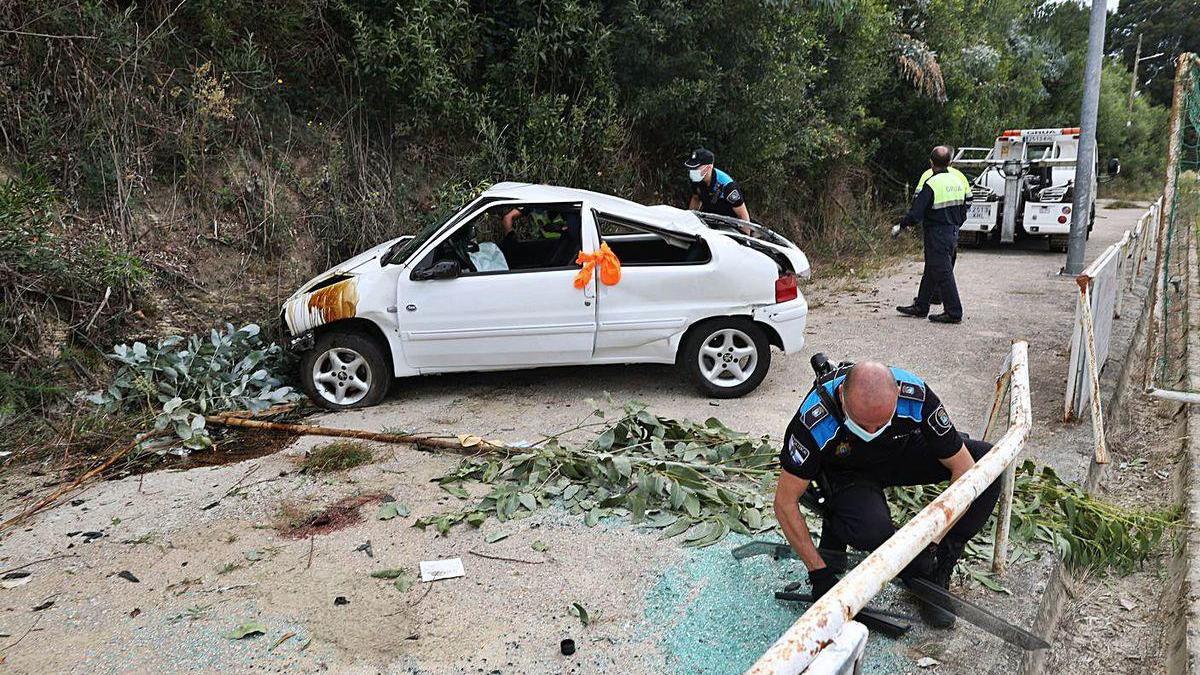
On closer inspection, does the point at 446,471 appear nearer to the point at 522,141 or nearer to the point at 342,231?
the point at 342,231

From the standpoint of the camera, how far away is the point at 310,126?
351 inches

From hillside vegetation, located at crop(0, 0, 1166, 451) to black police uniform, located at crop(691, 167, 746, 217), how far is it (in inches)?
81.7

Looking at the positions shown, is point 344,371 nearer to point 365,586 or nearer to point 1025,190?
point 365,586

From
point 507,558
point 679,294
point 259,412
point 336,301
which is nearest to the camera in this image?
point 507,558

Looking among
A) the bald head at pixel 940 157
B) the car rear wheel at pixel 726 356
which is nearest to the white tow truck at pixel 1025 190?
the bald head at pixel 940 157

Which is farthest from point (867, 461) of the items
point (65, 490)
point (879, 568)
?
point (65, 490)

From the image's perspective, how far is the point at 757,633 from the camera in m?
3.28

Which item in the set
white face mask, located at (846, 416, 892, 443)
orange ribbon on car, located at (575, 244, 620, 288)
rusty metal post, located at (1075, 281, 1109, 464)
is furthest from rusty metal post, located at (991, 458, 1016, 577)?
Result: orange ribbon on car, located at (575, 244, 620, 288)

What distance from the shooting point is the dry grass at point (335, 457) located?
4965mm

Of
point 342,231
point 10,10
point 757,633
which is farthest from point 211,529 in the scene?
point 10,10

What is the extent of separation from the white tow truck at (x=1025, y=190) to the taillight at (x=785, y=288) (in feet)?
29.1

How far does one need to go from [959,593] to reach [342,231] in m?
6.80

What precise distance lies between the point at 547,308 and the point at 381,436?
1.51m

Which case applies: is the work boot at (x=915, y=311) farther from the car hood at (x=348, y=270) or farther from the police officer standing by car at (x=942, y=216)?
the car hood at (x=348, y=270)
